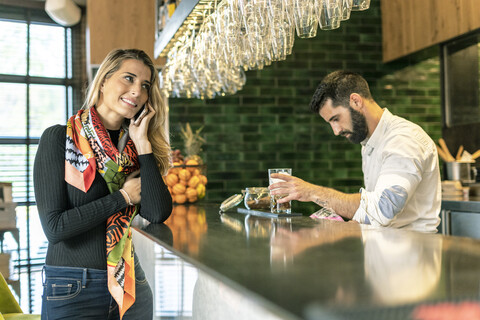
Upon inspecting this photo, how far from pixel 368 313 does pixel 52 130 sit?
4.64ft

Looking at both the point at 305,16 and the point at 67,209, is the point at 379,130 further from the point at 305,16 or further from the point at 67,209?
the point at 67,209

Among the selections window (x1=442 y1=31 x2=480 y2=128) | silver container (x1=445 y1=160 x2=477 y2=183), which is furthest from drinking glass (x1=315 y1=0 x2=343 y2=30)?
window (x1=442 y1=31 x2=480 y2=128)

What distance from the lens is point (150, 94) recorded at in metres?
2.08

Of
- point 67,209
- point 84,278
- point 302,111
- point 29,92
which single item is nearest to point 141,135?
point 67,209

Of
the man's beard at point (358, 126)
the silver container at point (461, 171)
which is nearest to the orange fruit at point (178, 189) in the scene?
the man's beard at point (358, 126)

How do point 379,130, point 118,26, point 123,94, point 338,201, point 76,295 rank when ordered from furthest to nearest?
point 118,26 → point 379,130 → point 338,201 → point 123,94 → point 76,295

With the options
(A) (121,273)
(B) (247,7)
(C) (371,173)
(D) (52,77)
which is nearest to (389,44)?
(C) (371,173)

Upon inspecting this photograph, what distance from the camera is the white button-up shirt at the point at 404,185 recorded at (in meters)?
2.04

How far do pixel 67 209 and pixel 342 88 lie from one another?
4.94 ft

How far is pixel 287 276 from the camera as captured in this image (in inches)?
35.1

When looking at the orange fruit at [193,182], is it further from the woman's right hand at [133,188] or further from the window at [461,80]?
the window at [461,80]

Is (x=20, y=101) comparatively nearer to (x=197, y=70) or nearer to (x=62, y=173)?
(x=197, y=70)

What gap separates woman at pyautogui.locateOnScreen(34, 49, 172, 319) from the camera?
62.9 inches

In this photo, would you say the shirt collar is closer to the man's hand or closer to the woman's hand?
Answer: the man's hand
